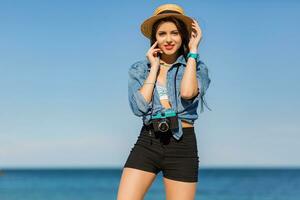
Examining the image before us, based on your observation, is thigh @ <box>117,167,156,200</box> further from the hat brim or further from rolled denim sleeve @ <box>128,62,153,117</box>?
the hat brim

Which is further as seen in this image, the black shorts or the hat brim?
the hat brim

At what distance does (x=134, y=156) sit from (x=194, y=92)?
2.38 ft

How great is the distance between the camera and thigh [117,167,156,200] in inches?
199

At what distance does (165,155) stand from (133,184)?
354 mm

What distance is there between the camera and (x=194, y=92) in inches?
201

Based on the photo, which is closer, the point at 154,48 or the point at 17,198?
the point at 154,48

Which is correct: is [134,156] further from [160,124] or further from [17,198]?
[17,198]

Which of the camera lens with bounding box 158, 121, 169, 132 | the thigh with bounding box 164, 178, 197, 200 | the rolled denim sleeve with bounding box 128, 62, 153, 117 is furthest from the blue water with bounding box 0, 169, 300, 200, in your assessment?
the camera lens with bounding box 158, 121, 169, 132

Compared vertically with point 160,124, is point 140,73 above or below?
above

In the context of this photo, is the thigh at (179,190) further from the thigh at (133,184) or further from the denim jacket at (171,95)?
the denim jacket at (171,95)

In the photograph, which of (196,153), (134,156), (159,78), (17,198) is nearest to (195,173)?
(196,153)

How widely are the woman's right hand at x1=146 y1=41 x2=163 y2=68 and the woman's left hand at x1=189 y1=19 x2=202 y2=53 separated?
28 centimetres

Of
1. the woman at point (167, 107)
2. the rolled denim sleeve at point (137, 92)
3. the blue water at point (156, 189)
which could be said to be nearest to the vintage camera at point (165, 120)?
the woman at point (167, 107)

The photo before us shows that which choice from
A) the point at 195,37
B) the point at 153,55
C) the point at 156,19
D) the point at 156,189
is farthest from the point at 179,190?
the point at 156,189
